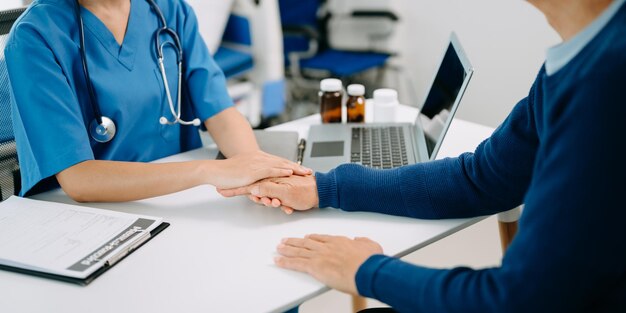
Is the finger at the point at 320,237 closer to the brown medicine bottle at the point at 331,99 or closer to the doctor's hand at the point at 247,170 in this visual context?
the doctor's hand at the point at 247,170

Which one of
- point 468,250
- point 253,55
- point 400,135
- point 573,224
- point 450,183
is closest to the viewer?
point 573,224

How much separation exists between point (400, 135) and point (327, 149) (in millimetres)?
186

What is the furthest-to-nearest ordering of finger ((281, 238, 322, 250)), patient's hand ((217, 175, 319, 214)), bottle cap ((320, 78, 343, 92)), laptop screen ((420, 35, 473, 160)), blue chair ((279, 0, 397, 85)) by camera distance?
blue chair ((279, 0, 397, 85)) → bottle cap ((320, 78, 343, 92)) → laptop screen ((420, 35, 473, 160)) → patient's hand ((217, 175, 319, 214)) → finger ((281, 238, 322, 250))

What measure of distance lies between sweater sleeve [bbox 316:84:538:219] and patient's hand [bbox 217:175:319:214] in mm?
21

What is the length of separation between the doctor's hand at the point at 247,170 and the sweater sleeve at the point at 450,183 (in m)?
0.07

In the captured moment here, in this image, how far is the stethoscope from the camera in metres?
1.24

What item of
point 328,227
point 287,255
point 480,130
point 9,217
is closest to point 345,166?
point 328,227

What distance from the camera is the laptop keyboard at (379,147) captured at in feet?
4.41

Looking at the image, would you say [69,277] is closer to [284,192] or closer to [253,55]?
[284,192]

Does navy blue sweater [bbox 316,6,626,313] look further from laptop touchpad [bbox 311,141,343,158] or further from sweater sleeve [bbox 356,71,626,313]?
laptop touchpad [bbox 311,141,343,158]

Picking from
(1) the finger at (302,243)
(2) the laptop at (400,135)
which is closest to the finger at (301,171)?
(2) the laptop at (400,135)

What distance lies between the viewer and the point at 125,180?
3.88 ft

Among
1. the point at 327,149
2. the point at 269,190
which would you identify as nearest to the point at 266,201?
the point at 269,190

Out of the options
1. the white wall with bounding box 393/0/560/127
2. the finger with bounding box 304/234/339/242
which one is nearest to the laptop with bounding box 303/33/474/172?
the finger with bounding box 304/234/339/242
